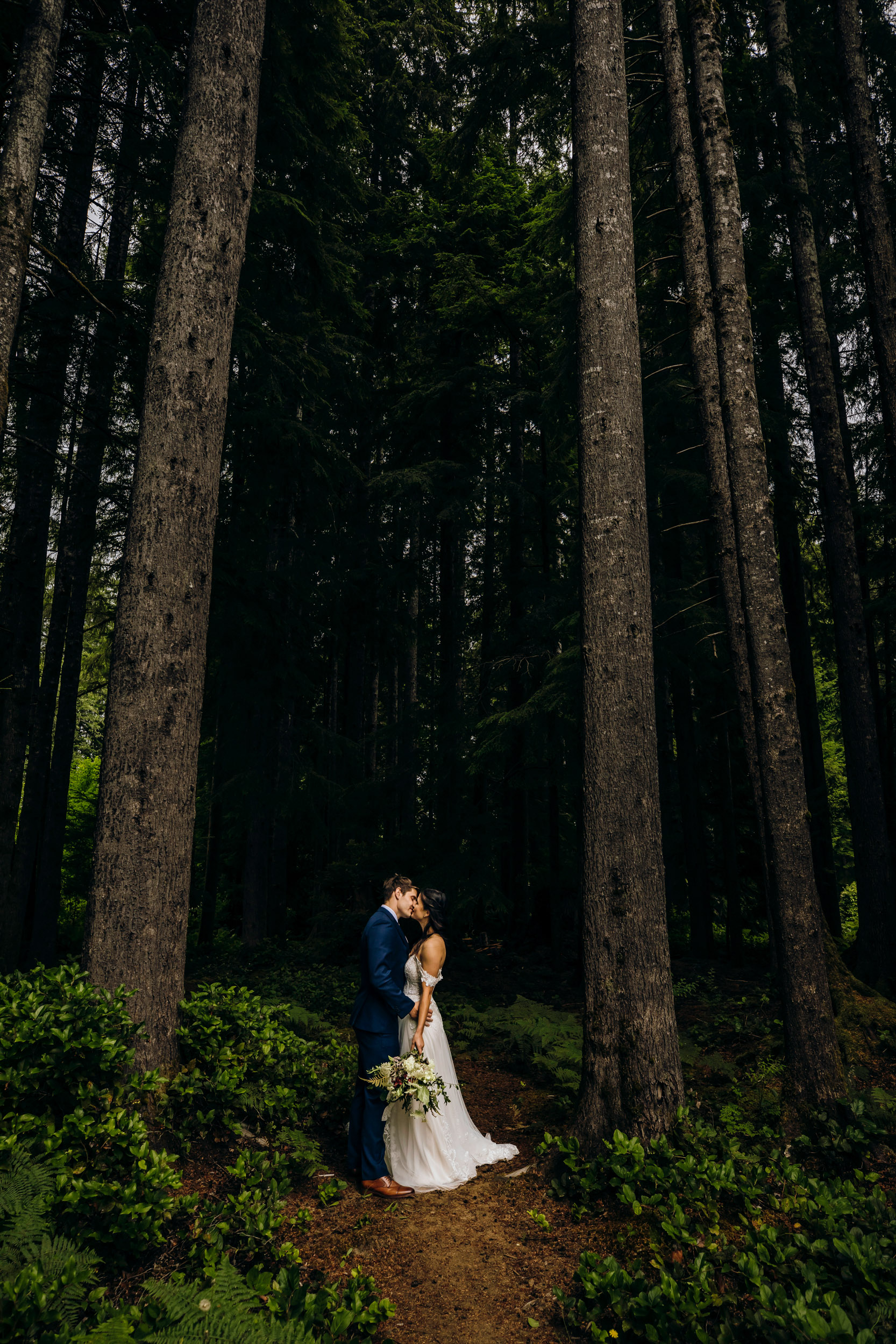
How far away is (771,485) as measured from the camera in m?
Answer: 13.3

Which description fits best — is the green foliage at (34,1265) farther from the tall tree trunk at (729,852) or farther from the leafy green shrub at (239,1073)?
the tall tree trunk at (729,852)

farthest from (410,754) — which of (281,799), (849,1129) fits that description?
(849,1129)

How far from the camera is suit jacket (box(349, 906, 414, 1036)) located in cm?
509

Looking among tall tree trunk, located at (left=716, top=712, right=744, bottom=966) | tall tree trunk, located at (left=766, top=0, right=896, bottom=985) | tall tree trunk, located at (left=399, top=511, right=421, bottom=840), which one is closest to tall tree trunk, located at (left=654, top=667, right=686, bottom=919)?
tall tree trunk, located at (left=716, top=712, right=744, bottom=966)

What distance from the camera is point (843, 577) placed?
391 inches

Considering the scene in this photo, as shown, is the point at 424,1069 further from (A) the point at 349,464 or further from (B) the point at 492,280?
(B) the point at 492,280

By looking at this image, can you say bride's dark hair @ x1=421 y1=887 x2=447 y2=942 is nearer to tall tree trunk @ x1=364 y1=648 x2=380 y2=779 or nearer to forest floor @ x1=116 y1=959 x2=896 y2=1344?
forest floor @ x1=116 y1=959 x2=896 y2=1344

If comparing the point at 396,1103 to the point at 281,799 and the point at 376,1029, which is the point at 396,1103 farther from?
the point at 281,799

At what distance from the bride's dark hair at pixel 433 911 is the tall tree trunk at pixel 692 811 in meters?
8.48

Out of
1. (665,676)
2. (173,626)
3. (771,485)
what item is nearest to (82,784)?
(665,676)

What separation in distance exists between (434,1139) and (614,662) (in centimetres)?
371

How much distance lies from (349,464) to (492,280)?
5.06 m

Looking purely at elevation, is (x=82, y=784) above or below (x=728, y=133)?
below

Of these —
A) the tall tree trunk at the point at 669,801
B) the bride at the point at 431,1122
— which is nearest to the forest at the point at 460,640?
the bride at the point at 431,1122
